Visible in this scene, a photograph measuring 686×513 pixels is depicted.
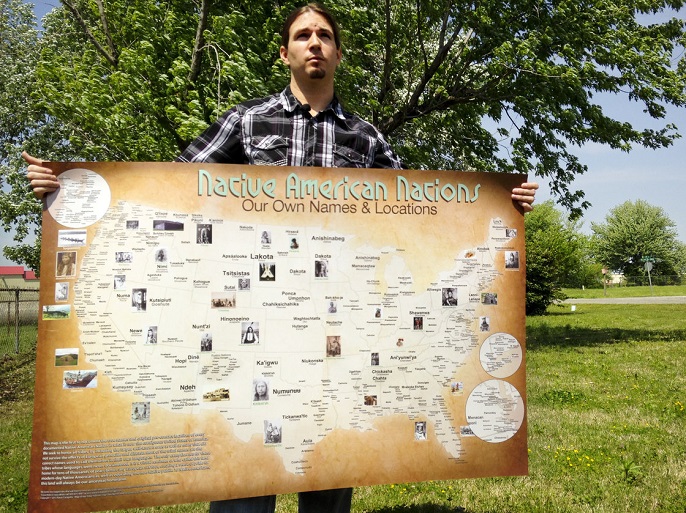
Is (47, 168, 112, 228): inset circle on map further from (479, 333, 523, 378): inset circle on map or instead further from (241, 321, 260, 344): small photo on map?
(479, 333, 523, 378): inset circle on map

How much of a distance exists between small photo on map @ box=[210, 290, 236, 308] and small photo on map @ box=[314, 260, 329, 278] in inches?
14.0

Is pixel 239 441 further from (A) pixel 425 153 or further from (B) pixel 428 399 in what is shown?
(A) pixel 425 153

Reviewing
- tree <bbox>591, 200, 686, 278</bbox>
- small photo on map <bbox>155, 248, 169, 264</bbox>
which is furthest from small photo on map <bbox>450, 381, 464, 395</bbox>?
tree <bbox>591, 200, 686, 278</bbox>

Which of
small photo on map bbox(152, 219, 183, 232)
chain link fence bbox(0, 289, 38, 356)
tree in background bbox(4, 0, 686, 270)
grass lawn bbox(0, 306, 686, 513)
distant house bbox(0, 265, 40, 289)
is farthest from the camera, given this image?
distant house bbox(0, 265, 40, 289)

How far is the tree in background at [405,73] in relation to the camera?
393 inches

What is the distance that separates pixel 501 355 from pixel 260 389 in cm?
111

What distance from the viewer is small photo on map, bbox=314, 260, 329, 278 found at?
7.76ft

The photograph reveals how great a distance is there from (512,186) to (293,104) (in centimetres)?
108

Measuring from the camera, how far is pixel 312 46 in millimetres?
2426

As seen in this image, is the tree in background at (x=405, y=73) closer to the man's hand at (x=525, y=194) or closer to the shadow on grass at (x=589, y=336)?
the shadow on grass at (x=589, y=336)

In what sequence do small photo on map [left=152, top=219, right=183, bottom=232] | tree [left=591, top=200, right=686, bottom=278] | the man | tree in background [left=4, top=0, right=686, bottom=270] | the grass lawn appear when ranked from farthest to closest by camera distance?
1. tree [left=591, top=200, right=686, bottom=278]
2. tree in background [left=4, top=0, right=686, bottom=270]
3. the grass lawn
4. the man
5. small photo on map [left=152, top=219, right=183, bottom=232]

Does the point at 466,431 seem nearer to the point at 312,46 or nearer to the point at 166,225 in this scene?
the point at 166,225

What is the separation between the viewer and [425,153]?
1402 cm

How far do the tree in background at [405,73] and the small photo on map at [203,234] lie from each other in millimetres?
6872
